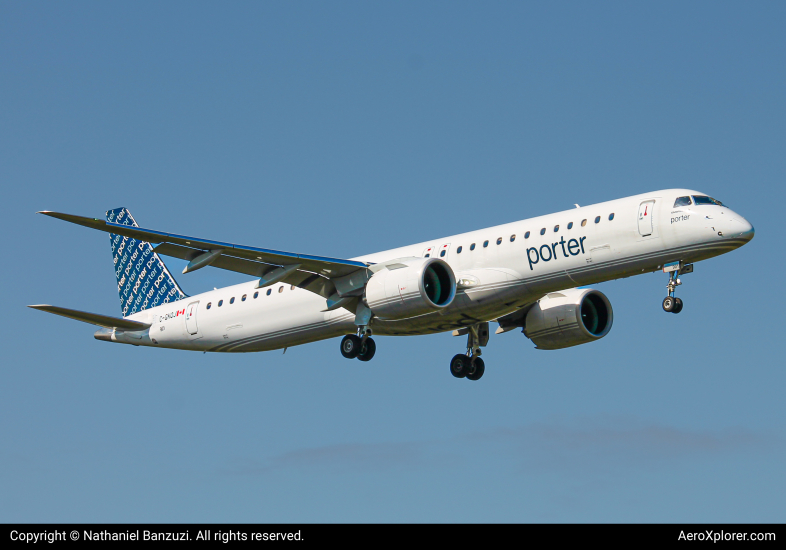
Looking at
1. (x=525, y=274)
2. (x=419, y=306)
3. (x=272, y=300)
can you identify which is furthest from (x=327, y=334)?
(x=525, y=274)

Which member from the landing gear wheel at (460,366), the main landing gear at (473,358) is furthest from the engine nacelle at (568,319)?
the landing gear wheel at (460,366)

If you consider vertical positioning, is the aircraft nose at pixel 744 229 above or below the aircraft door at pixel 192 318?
below

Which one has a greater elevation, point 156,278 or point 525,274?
point 156,278

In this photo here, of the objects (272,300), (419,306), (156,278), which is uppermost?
(156,278)

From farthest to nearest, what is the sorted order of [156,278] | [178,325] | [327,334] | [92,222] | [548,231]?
[156,278] < [178,325] < [327,334] < [548,231] < [92,222]

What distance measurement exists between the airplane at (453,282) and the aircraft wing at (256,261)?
0.05m

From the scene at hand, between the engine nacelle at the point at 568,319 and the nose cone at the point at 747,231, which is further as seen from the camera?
the engine nacelle at the point at 568,319

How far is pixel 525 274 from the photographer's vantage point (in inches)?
1547

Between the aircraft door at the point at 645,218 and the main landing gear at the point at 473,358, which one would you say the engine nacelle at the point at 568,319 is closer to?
the main landing gear at the point at 473,358

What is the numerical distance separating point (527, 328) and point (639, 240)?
8.86 metres

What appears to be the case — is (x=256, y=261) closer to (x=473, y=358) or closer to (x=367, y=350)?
(x=367, y=350)

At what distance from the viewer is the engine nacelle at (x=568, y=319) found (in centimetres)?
4438

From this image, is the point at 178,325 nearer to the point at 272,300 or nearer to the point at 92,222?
the point at 272,300

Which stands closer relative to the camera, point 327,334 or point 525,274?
point 525,274
